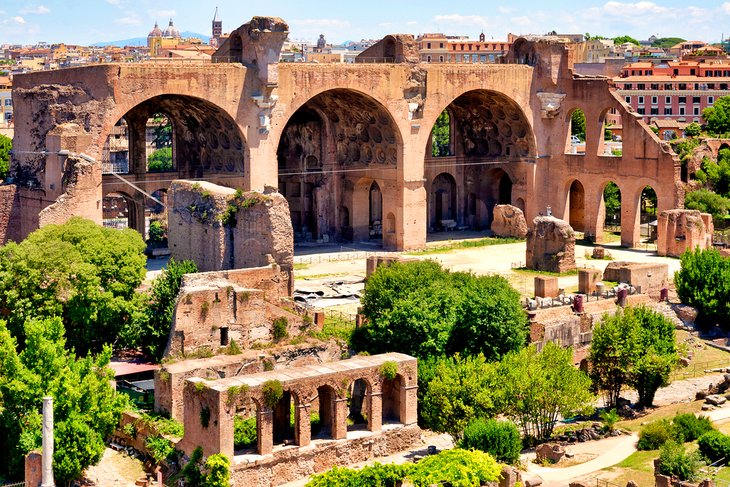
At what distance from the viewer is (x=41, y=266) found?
45.5 m

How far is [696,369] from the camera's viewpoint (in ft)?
161

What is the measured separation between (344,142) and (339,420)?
3187 cm

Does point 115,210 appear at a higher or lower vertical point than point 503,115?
lower

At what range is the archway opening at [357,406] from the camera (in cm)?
4007

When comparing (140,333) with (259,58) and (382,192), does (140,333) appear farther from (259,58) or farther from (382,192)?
(382,192)

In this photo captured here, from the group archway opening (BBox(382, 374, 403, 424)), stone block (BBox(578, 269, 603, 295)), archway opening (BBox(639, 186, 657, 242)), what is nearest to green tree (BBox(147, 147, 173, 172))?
archway opening (BBox(639, 186, 657, 242))

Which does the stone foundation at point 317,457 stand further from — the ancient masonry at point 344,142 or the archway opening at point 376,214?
the archway opening at point 376,214

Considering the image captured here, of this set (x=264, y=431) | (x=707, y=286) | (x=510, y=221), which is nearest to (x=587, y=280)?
(x=707, y=286)

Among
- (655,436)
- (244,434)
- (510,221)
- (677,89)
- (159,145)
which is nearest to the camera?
(244,434)

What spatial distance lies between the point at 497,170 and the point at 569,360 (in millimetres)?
31132

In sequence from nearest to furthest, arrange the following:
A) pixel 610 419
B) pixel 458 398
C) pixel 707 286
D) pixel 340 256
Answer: pixel 458 398 < pixel 610 419 < pixel 707 286 < pixel 340 256

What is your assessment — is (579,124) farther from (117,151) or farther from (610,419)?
(610,419)

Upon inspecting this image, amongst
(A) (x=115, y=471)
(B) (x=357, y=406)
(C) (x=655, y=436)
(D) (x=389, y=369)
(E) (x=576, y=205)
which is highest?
(E) (x=576, y=205)

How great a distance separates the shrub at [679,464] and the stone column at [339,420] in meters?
8.72
